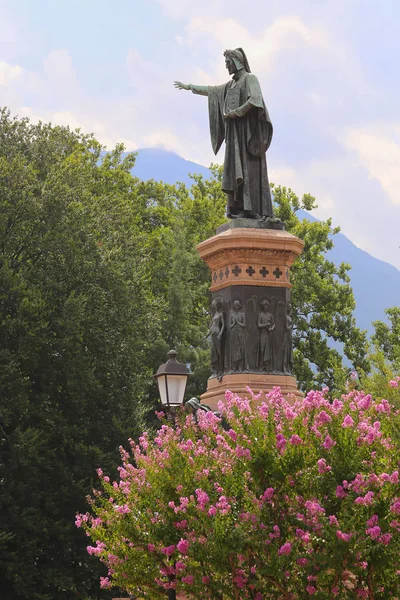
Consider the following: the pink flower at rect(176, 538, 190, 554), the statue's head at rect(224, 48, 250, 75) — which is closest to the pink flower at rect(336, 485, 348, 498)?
the pink flower at rect(176, 538, 190, 554)

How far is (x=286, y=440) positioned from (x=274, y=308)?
24.0ft

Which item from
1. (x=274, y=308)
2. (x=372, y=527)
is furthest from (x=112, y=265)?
(x=372, y=527)

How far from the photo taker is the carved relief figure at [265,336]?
17.8 meters

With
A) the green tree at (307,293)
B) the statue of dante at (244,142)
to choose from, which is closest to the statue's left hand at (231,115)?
the statue of dante at (244,142)

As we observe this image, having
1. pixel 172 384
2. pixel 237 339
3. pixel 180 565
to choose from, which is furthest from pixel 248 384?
pixel 180 565

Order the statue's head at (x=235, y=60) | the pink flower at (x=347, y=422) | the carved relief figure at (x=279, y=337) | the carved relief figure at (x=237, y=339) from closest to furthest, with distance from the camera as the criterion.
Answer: the pink flower at (x=347, y=422)
the carved relief figure at (x=237, y=339)
the carved relief figure at (x=279, y=337)
the statue's head at (x=235, y=60)

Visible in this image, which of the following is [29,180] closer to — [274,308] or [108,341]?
[108,341]

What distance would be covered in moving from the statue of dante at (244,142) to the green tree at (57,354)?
952 cm

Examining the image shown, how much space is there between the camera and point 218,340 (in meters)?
18.1

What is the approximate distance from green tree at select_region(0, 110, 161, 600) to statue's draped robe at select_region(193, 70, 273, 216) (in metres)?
9.52

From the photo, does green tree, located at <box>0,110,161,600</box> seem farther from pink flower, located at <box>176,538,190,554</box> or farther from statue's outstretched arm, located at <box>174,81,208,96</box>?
pink flower, located at <box>176,538,190,554</box>

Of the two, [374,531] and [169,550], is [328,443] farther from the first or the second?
[169,550]

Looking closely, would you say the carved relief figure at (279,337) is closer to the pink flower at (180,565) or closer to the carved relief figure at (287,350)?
the carved relief figure at (287,350)

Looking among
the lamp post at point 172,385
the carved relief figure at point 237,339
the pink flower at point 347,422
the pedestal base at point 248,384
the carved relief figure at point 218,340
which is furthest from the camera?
the carved relief figure at point 218,340
